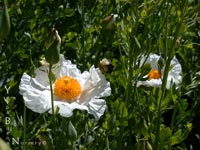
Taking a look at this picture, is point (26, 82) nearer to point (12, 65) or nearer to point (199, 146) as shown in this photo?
point (12, 65)

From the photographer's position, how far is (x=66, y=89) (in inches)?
51.4

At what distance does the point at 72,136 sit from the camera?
1.27 metres

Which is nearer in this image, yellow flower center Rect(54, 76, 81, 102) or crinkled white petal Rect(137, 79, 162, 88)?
yellow flower center Rect(54, 76, 81, 102)

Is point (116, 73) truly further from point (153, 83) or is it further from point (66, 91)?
point (66, 91)

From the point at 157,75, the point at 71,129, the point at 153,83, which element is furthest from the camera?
the point at 157,75

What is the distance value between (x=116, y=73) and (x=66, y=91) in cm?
33

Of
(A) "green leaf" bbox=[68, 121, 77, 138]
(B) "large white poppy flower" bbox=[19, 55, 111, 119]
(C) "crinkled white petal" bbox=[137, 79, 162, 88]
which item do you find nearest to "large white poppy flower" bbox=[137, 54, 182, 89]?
(C) "crinkled white petal" bbox=[137, 79, 162, 88]

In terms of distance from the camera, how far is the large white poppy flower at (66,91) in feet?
4.11

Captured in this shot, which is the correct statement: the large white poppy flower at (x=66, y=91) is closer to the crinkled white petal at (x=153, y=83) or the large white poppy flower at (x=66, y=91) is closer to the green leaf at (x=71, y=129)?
the green leaf at (x=71, y=129)

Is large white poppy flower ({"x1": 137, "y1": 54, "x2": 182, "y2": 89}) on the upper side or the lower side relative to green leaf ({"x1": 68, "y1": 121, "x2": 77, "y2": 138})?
upper

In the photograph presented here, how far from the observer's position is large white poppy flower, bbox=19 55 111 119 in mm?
1252

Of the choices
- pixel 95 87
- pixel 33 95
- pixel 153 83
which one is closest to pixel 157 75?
pixel 153 83

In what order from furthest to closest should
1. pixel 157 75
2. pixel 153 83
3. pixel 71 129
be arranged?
pixel 157 75 → pixel 153 83 → pixel 71 129

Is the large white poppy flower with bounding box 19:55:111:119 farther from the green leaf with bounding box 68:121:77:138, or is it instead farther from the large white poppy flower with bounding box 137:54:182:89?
the large white poppy flower with bounding box 137:54:182:89
